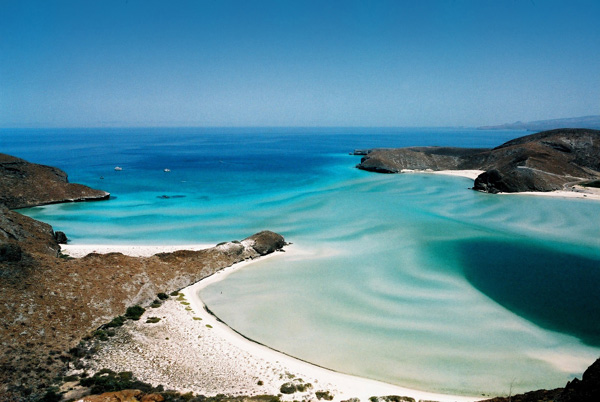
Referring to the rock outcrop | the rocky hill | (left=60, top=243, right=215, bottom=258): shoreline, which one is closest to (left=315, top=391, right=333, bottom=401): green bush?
the rocky hill

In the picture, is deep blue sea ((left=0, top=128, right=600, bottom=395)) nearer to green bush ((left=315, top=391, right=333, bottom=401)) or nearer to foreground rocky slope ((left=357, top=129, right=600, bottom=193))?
green bush ((left=315, top=391, right=333, bottom=401))

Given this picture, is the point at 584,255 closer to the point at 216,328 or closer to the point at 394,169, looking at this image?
the point at 216,328

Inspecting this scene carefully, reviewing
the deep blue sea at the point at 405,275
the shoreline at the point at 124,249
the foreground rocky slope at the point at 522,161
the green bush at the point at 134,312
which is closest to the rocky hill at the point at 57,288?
the green bush at the point at 134,312

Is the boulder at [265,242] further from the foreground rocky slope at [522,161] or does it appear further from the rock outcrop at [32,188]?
the foreground rocky slope at [522,161]

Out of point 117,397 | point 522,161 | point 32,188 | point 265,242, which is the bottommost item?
point 117,397

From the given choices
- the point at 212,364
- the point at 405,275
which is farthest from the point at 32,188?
the point at 405,275

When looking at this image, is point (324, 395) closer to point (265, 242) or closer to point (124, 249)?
point (265, 242)
